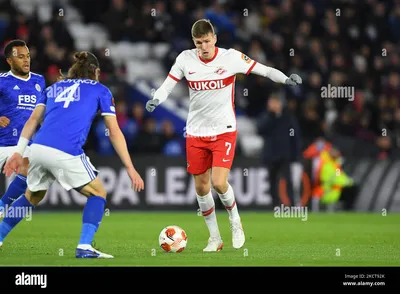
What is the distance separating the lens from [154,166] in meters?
18.8

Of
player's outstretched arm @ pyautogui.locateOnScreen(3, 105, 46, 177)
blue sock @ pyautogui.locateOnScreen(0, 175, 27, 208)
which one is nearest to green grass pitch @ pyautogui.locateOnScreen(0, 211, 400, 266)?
blue sock @ pyautogui.locateOnScreen(0, 175, 27, 208)

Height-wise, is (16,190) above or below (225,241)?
above

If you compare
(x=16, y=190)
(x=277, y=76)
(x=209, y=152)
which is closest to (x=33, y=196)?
(x=16, y=190)

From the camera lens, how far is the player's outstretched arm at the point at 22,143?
9.13 meters

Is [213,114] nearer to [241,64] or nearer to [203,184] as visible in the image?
[241,64]

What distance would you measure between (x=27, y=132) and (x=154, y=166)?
31.0ft

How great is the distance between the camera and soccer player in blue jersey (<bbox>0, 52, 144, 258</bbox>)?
9.23 m

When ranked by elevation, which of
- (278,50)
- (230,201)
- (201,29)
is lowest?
(230,201)

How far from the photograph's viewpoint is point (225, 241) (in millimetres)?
12242

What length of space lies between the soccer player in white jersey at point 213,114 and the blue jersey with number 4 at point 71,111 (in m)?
1.47

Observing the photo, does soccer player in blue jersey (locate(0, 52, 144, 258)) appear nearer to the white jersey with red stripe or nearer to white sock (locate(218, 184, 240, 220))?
the white jersey with red stripe

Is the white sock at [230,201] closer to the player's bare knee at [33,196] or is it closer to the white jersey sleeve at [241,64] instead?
the white jersey sleeve at [241,64]

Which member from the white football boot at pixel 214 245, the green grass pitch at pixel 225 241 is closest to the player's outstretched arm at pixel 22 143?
the green grass pitch at pixel 225 241

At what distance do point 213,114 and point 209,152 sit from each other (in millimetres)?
451
